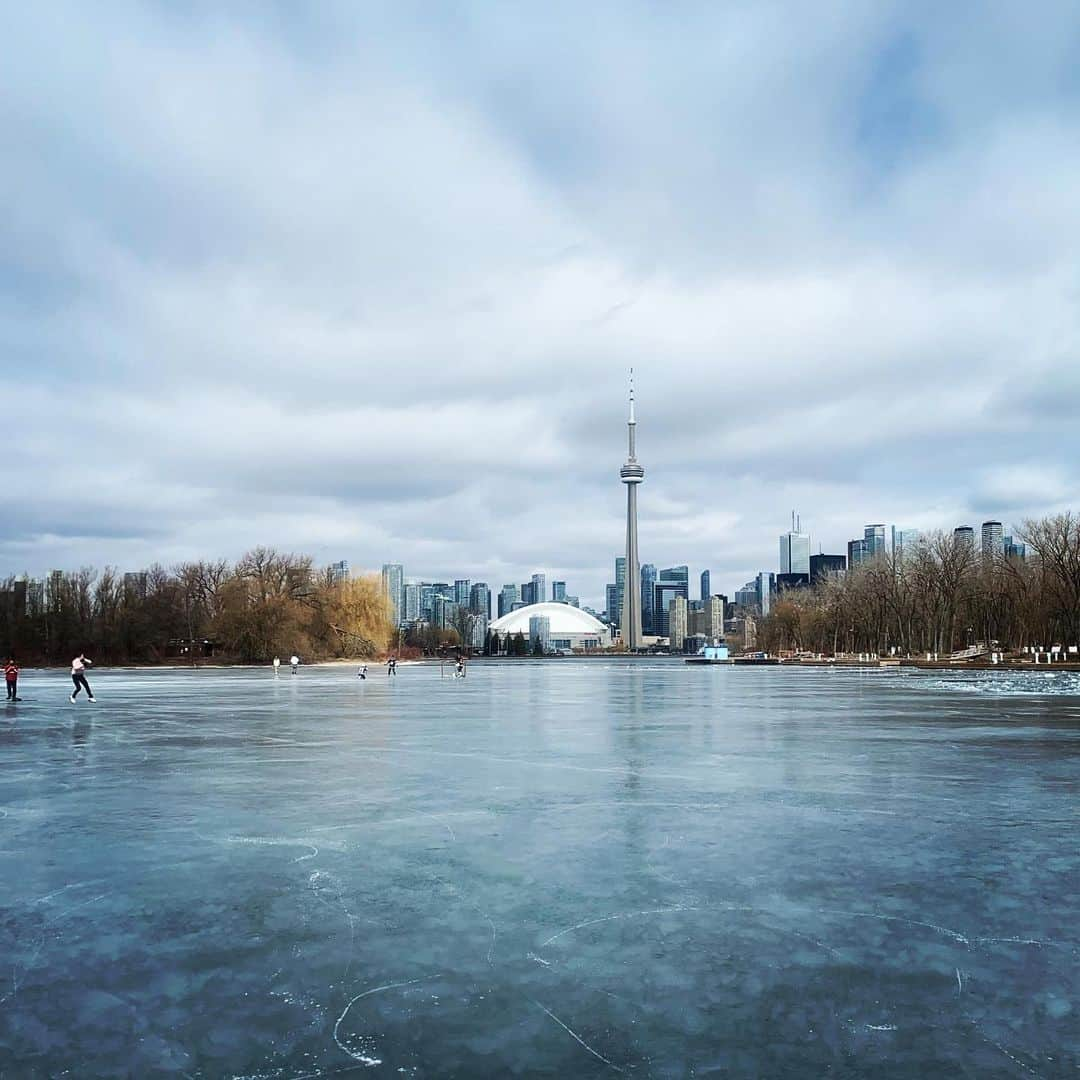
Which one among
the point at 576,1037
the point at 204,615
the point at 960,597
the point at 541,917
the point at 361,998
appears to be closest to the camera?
the point at 576,1037

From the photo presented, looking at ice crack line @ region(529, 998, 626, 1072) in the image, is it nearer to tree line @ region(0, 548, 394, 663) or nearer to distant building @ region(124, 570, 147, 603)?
tree line @ region(0, 548, 394, 663)

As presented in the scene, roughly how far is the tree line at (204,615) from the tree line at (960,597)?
48551 mm

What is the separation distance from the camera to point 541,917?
262 inches

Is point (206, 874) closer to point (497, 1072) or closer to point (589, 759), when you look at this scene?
point (497, 1072)

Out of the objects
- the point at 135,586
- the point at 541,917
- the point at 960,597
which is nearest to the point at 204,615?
the point at 135,586

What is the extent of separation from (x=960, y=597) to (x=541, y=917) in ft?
293

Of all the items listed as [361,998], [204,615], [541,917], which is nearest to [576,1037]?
[361,998]

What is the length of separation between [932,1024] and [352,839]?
570 centimetres

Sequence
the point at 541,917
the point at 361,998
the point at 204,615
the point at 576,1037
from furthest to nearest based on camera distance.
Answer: the point at 204,615, the point at 541,917, the point at 361,998, the point at 576,1037

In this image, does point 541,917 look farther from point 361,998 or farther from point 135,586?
point 135,586

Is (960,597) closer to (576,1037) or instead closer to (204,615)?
(204,615)

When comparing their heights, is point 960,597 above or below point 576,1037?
above

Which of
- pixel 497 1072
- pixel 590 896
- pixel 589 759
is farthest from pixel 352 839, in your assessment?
pixel 589 759

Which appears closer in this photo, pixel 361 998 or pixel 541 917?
pixel 361 998
